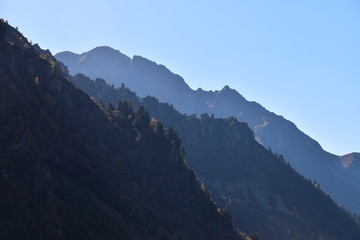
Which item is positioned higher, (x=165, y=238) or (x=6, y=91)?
(x=6, y=91)

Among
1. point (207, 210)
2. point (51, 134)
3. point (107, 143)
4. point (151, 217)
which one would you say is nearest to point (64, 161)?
point (51, 134)

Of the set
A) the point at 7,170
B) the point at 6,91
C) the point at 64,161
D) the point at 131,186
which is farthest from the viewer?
the point at 131,186

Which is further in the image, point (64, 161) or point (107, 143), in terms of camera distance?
point (107, 143)

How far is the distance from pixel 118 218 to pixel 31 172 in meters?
34.7

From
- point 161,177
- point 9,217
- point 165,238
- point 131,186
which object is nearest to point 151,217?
point 165,238

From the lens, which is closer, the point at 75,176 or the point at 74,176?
the point at 74,176

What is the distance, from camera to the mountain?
85375 mm

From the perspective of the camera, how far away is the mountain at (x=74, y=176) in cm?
8538

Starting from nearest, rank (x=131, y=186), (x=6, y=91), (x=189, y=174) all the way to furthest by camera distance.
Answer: (x=6, y=91) → (x=131, y=186) → (x=189, y=174)

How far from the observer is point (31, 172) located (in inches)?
3541

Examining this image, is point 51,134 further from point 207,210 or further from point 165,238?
point 207,210

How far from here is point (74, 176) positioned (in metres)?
124

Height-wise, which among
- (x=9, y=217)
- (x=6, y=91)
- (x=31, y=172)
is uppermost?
(x=6, y=91)

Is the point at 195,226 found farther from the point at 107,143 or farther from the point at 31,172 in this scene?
the point at 31,172
